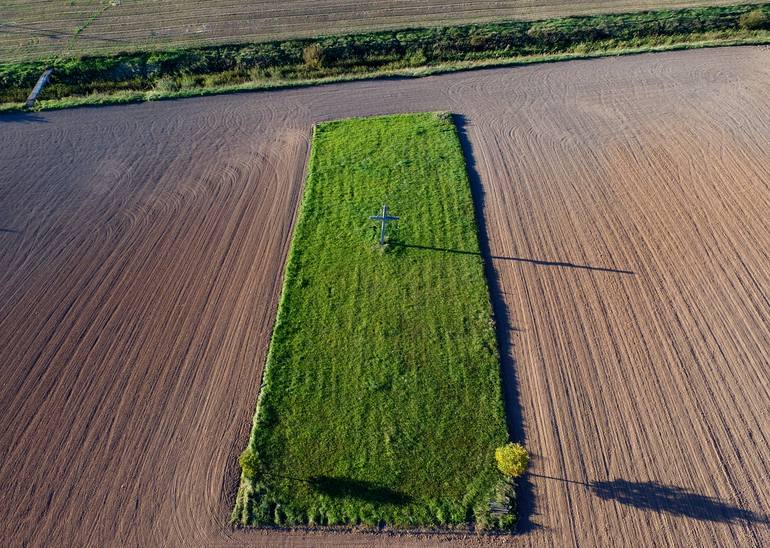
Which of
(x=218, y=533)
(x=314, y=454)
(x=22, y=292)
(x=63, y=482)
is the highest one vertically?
(x=22, y=292)

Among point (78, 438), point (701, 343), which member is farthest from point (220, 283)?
point (701, 343)

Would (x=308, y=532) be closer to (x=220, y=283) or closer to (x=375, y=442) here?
(x=375, y=442)

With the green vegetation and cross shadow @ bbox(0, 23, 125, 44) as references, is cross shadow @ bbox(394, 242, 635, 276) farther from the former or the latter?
cross shadow @ bbox(0, 23, 125, 44)

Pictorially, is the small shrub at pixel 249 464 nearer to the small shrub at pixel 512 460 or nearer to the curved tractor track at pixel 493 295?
the curved tractor track at pixel 493 295

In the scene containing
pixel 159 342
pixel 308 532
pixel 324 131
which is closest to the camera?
pixel 308 532

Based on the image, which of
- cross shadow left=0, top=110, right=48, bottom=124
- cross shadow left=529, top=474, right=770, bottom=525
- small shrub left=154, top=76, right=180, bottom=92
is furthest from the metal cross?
cross shadow left=0, top=110, right=48, bottom=124

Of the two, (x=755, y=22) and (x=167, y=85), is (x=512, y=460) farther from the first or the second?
(x=755, y=22)
